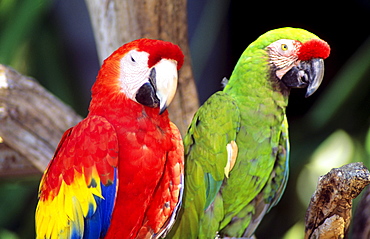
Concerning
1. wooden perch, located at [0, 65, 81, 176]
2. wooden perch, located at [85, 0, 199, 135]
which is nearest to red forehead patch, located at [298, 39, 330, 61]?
wooden perch, located at [85, 0, 199, 135]

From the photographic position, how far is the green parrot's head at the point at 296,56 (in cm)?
81

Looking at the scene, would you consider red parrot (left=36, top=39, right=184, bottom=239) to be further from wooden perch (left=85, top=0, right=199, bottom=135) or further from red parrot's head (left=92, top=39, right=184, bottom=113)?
wooden perch (left=85, top=0, right=199, bottom=135)

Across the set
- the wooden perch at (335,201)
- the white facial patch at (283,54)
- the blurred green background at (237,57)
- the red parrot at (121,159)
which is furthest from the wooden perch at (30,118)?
the wooden perch at (335,201)

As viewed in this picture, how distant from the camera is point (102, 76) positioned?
73 cm

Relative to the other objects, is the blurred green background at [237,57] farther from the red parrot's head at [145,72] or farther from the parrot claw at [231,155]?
the red parrot's head at [145,72]

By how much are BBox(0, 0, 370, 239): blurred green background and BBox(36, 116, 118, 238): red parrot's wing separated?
0.80 m

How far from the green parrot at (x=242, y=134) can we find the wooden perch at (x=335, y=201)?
0.14 metres

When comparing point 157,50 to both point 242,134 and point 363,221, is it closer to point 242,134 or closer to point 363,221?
point 242,134

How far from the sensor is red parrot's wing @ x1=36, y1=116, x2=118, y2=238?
0.67 meters

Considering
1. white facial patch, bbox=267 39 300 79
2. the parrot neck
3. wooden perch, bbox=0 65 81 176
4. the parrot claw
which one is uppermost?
white facial patch, bbox=267 39 300 79

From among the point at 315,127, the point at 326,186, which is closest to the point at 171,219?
the point at 326,186

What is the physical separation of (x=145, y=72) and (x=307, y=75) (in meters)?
0.33

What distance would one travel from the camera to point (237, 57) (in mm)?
1692

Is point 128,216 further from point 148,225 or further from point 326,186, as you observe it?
point 326,186
